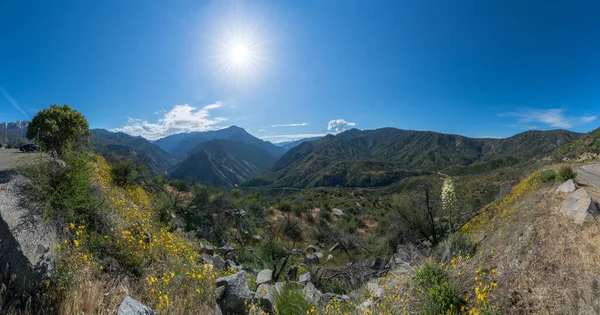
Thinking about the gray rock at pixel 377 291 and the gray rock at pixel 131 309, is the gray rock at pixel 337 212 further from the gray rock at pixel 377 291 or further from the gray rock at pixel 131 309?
the gray rock at pixel 131 309

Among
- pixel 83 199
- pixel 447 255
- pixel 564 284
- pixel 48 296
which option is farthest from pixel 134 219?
pixel 564 284

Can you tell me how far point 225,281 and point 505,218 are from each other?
10.5 m

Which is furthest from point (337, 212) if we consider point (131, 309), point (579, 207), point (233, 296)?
point (131, 309)

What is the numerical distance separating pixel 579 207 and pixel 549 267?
338 cm

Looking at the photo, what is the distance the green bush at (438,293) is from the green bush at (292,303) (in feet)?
6.45

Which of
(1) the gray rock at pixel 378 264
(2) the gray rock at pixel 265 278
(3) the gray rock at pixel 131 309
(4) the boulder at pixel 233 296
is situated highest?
(3) the gray rock at pixel 131 309

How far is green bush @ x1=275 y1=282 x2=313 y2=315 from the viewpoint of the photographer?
425 cm

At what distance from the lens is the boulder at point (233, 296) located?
4.27 metres

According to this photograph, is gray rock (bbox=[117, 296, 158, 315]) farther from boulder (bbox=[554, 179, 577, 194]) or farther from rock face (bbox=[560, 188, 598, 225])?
boulder (bbox=[554, 179, 577, 194])

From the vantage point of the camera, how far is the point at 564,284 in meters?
4.14

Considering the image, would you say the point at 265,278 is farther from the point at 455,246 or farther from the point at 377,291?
the point at 455,246

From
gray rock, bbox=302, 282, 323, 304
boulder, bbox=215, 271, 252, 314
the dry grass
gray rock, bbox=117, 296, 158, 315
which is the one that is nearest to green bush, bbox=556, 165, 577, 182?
the dry grass

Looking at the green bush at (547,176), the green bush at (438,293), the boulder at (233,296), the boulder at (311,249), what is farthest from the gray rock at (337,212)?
the boulder at (233,296)

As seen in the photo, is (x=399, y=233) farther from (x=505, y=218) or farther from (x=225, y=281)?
(x=225, y=281)
